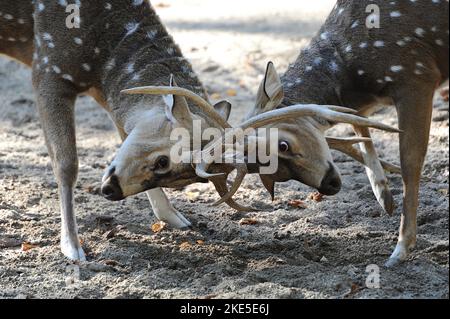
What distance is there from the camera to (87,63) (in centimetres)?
624

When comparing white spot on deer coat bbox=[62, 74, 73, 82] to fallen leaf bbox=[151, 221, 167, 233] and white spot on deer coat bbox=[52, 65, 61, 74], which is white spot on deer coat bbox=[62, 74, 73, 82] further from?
fallen leaf bbox=[151, 221, 167, 233]

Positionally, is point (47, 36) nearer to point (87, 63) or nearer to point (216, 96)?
point (87, 63)

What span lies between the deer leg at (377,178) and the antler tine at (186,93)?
4.33 feet

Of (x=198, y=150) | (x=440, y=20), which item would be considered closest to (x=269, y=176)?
(x=198, y=150)

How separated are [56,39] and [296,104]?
1.80 m

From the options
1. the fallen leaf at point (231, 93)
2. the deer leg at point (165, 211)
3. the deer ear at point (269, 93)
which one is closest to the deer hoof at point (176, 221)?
the deer leg at point (165, 211)

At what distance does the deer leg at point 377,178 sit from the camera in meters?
6.36

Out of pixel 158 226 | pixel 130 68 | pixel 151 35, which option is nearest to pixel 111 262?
pixel 158 226

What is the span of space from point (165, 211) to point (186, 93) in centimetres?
156

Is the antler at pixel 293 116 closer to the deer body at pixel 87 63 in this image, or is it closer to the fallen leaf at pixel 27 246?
the deer body at pixel 87 63

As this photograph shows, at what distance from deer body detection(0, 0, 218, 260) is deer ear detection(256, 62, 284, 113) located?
0.47 meters

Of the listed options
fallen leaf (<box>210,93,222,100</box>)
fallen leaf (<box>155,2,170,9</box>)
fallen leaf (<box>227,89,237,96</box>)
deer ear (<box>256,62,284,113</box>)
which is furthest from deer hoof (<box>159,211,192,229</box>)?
fallen leaf (<box>155,2,170,9</box>)

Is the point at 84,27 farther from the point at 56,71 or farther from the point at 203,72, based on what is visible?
the point at 203,72

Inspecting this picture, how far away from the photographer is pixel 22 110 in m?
9.34
